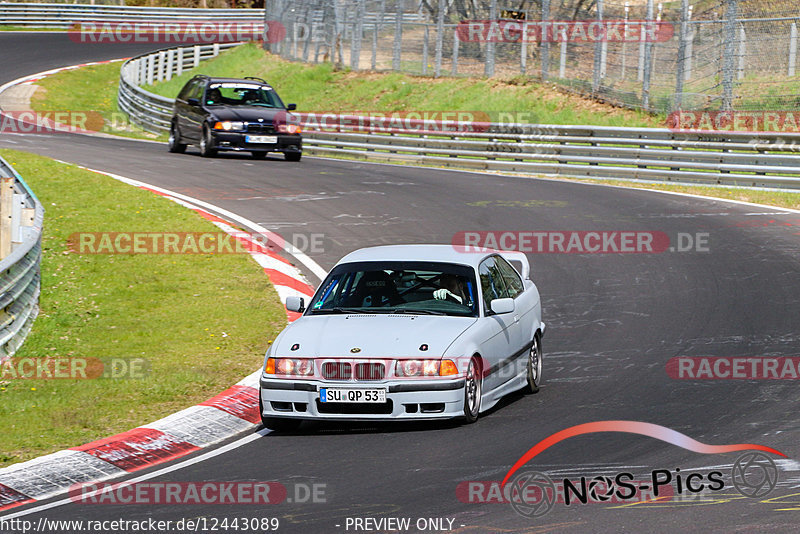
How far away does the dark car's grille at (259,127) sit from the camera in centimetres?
2636

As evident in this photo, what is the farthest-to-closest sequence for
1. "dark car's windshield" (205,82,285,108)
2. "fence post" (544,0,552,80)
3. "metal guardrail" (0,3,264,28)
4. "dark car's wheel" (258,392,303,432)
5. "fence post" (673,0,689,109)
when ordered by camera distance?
"metal guardrail" (0,3,264,28)
"fence post" (544,0,552,80)
"dark car's windshield" (205,82,285,108)
"fence post" (673,0,689,109)
"dark car's wheel" (258,392,303,432)

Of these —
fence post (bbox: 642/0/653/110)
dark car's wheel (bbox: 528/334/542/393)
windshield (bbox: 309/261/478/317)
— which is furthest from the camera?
fence post (bbox: 642/0/653/110)

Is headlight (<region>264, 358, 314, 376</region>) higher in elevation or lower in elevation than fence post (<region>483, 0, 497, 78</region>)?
higher

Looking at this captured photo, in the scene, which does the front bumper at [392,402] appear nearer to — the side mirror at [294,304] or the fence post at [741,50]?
the side mirror at [294,304]

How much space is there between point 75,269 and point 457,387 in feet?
24.9

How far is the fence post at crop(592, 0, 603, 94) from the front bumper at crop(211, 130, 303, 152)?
809 cm

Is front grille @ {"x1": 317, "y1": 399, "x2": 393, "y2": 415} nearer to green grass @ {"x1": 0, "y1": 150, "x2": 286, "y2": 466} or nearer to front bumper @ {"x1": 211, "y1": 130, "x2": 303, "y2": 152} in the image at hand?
green grass @ {"x1": 0, "y1": 150, "x2": 286, "y2": 466}

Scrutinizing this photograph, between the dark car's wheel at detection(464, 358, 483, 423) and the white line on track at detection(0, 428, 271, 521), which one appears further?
the dark car's wheel at detection(464, 358, 483, 423)

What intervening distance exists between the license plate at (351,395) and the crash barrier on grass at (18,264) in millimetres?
3928

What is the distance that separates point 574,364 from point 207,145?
17.7 meters

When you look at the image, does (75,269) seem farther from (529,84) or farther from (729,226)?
(529,84)

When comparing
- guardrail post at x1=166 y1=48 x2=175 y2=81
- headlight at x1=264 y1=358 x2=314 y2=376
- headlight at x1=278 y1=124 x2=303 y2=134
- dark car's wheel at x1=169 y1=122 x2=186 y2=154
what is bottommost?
guardrail post at x1=166 y1=48 x2=175 y2=81

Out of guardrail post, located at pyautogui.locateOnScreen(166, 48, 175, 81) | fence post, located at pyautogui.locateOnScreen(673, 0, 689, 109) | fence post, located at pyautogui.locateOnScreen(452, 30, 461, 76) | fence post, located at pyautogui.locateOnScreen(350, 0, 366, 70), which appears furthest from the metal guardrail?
fence post, located at pyautogui.locateOnScreen(673, 0, 689, 109)

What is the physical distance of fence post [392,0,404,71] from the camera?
35.9 m
